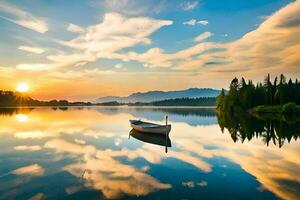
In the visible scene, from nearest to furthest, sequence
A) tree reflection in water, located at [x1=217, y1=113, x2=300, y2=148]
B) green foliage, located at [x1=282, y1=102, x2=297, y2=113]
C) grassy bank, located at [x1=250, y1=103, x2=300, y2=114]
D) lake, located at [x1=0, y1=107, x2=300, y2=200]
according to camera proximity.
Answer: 1. lake, located at [x1=0, y1=107, x2=300, y2=200]
2. tree reflection in water, located at [x1=217, y1=113, x2=300, y2=148]
3. green foliage, located at [x1=282, y1=102, x2=297, y2=113]
4. grassy bank, located at [x1=250, y1=103, x2=300, y2=114]

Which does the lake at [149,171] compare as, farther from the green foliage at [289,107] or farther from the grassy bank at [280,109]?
the grassy bank at [280,109]

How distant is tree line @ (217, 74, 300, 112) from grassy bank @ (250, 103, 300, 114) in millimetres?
2791

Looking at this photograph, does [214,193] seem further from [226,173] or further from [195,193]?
[226,173]

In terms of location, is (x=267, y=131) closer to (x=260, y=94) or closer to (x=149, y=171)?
(x=149, y=171)

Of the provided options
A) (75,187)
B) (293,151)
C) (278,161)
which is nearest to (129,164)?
(75,187)

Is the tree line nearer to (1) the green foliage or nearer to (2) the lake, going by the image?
(1) the green foliage

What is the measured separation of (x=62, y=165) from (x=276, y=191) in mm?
17575

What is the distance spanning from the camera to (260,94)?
11944 centimetres

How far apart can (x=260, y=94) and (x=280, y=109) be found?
14472mm

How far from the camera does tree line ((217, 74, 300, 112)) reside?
361 ft

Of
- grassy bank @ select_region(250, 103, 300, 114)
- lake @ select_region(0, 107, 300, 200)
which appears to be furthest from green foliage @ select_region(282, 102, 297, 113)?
lake @ select_region(0, 107, 300, 200)

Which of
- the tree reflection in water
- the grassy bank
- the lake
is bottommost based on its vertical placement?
the lake

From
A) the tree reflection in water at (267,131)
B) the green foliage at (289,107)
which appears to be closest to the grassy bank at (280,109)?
the green foliage at (289,107)

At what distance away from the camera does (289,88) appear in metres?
111
